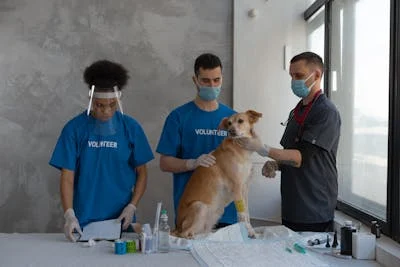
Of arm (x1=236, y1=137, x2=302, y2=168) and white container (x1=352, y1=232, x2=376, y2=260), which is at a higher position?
arm (x1=236, y1=137, x2=302, y2=168)

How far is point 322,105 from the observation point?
2541mm

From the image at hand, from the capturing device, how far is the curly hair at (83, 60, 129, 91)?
8.30ft

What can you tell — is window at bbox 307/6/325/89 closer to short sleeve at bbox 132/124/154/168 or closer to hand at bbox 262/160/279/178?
hand at bbox 262/160/279/178

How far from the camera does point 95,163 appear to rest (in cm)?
252

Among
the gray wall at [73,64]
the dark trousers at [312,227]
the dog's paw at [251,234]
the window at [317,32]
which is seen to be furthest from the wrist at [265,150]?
the gray wall at [73,64]

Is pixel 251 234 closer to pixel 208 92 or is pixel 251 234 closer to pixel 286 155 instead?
pixel 286 155

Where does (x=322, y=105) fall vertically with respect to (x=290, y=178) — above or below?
above

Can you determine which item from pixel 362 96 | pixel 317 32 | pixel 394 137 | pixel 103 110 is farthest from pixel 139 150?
pixel 317 32

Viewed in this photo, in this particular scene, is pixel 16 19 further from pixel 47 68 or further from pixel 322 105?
pixel 322 105

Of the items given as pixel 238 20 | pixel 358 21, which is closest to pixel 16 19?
pixel 238 20

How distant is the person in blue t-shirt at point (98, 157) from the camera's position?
8.24ft

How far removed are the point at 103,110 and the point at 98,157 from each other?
252 mm

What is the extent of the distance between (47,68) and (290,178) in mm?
2556

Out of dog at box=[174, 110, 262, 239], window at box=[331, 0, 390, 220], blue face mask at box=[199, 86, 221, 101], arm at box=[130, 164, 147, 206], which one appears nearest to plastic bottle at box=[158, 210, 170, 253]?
dog at box=[174, 110, 262, 239]
